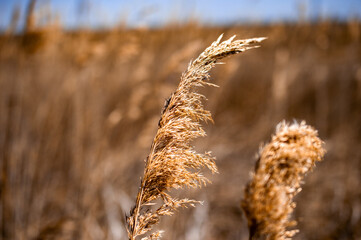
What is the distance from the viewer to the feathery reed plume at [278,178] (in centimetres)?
50

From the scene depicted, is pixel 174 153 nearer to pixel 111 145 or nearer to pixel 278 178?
pixel 278 178

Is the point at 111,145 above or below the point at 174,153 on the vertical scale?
above

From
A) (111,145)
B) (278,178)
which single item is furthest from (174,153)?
(111,145)

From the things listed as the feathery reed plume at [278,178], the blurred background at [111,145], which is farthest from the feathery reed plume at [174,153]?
the blurred background at [111,145]

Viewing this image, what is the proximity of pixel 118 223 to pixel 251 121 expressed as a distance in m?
3.58

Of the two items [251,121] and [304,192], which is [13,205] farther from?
[251,121]

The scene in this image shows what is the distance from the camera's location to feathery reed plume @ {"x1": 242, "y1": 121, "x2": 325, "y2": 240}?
0.50m

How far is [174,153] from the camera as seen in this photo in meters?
0.59

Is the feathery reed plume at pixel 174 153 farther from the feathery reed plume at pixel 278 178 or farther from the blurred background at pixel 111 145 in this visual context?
the blurred background at pixel 111 145

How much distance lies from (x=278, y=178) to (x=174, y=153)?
0.22m

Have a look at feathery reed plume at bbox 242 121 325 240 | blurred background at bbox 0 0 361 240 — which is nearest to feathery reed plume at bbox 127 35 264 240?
feathery reed plume at bbox 242 121 325 240

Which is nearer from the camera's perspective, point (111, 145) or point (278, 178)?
point (278, 178)

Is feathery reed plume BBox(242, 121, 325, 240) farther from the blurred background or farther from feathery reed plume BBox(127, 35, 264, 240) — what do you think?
the blurred background

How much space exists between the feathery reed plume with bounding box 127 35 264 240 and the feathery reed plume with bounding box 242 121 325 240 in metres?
0.10
